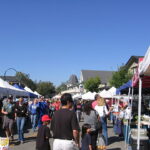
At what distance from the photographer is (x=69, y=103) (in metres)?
4.88

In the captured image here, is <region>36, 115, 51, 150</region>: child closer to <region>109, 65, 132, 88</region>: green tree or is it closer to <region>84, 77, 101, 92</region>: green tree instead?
<region>109, 65, 132, 88</region>: green tree

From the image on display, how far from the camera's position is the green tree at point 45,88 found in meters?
109

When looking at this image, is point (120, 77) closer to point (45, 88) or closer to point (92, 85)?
point (92, 85)

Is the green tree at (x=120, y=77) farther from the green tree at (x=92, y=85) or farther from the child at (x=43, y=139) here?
the child at (x=43, y=139)

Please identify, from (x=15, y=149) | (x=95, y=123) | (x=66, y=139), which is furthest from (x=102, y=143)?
(x=66, y=139)

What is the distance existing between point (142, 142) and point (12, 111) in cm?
520

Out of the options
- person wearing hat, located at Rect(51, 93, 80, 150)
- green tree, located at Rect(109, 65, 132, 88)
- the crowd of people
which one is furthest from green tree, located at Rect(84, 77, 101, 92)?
person wearing hat, located at Rect(51, 93, 80, 150)

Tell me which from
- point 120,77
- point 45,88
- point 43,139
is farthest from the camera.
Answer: point 45,88

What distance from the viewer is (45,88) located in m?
110

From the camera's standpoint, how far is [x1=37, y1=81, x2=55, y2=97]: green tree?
109m

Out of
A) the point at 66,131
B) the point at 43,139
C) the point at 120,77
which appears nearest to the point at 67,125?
the point at 66,131

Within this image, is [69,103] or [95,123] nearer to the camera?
[69,103]

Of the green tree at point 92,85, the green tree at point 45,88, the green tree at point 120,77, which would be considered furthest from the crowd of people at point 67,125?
the green tree at point 45,88

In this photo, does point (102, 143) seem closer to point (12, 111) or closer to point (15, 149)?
point (15, 149)
